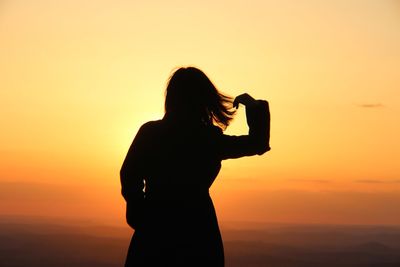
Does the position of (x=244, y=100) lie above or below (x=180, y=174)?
above

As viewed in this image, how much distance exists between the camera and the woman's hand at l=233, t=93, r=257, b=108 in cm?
691

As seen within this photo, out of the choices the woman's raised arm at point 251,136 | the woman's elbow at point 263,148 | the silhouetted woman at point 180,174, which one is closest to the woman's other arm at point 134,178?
the silhouetted woman at point 180,174

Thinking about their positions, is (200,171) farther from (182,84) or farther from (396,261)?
(396,261)

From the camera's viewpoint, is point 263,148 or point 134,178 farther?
point 263,148

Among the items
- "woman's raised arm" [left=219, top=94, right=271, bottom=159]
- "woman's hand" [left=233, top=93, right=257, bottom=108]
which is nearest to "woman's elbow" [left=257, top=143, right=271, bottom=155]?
"woman's raised arm" [left=219, top=94, right=271, bottom=159]

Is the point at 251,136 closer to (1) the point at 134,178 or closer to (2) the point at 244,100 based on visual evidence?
(2) the point at 244,100

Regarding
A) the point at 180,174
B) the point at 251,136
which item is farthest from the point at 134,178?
the point at 251,136

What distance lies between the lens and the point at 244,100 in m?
7.01

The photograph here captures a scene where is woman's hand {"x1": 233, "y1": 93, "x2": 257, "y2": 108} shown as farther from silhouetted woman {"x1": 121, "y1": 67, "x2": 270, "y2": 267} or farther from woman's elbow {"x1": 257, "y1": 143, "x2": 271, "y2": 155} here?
woman's elbow {"x1": 257, "y1": 143, "x2": 271, "y2": 155}

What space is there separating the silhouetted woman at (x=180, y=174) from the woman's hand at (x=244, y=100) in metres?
0.01

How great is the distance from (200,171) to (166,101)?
53 cm

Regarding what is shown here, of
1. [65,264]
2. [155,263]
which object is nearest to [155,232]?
[155,263]

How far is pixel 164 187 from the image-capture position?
22.3 feet

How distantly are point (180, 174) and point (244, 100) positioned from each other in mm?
685
